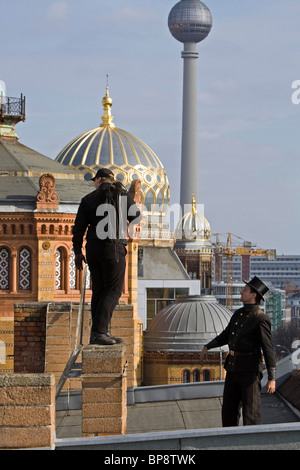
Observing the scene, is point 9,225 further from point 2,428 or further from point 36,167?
point 2,428

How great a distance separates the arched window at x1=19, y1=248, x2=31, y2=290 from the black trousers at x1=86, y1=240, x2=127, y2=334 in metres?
34.2

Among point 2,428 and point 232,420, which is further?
point 232,420

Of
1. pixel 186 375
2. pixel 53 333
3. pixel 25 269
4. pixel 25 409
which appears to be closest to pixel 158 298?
pixel 186 375

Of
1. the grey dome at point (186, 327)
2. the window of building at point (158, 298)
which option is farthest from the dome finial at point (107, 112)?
the grey dome at point (186, 327)

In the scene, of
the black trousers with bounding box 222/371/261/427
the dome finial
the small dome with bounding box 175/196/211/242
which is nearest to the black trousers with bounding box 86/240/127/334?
the black trousers with bounding box 222/371/261/427

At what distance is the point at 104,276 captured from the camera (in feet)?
44.2

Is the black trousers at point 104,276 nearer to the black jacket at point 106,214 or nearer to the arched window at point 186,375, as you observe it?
the black jacket at point 106,214

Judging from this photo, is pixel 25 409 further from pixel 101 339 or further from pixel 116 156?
pixel 116 156

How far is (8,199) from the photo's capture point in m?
47.7

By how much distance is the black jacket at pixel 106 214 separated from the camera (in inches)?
526

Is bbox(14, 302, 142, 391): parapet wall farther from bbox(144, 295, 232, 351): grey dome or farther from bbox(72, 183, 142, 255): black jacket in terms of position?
bbox(144, 295, 232, 351): grey dome

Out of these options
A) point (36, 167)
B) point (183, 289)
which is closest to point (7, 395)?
point (36, 167)

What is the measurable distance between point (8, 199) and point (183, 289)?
37.1m

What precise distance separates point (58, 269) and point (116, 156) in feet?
103
